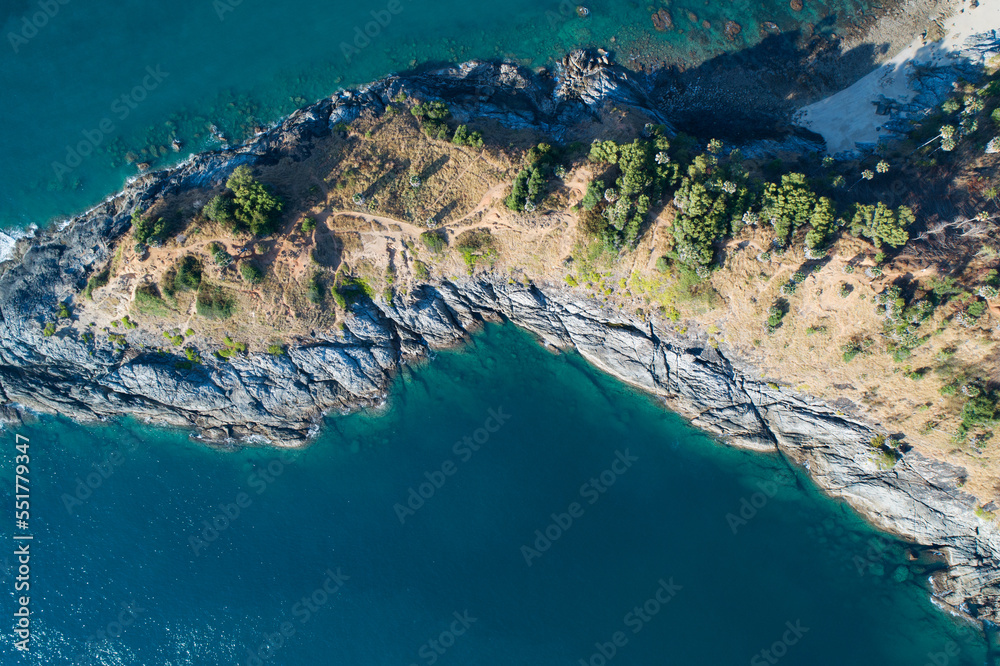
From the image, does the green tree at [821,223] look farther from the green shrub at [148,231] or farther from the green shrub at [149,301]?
the green shrub at [149,301]

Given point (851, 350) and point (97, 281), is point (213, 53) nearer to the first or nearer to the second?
point (97, 281)

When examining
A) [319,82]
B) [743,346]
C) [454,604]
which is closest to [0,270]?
[319,82]

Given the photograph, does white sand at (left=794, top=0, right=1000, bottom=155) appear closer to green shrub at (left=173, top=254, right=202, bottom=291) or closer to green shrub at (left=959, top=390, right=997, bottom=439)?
green shrub at (left=959, top=390, right=997, bottom=439)

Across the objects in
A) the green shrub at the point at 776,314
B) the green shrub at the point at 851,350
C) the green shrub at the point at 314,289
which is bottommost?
the green shrub at the point at 851,350

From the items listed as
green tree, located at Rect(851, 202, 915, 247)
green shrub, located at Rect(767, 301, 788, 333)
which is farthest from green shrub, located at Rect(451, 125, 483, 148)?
green tree, located at Rect(851, 202, 915, 247)

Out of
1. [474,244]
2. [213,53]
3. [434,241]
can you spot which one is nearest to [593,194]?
[474,244]

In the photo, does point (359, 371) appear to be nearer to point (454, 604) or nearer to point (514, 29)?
point (454, 604)

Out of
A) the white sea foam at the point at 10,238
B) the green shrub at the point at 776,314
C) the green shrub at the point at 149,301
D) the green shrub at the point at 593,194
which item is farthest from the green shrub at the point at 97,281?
the green shrub at the point at 776,314
